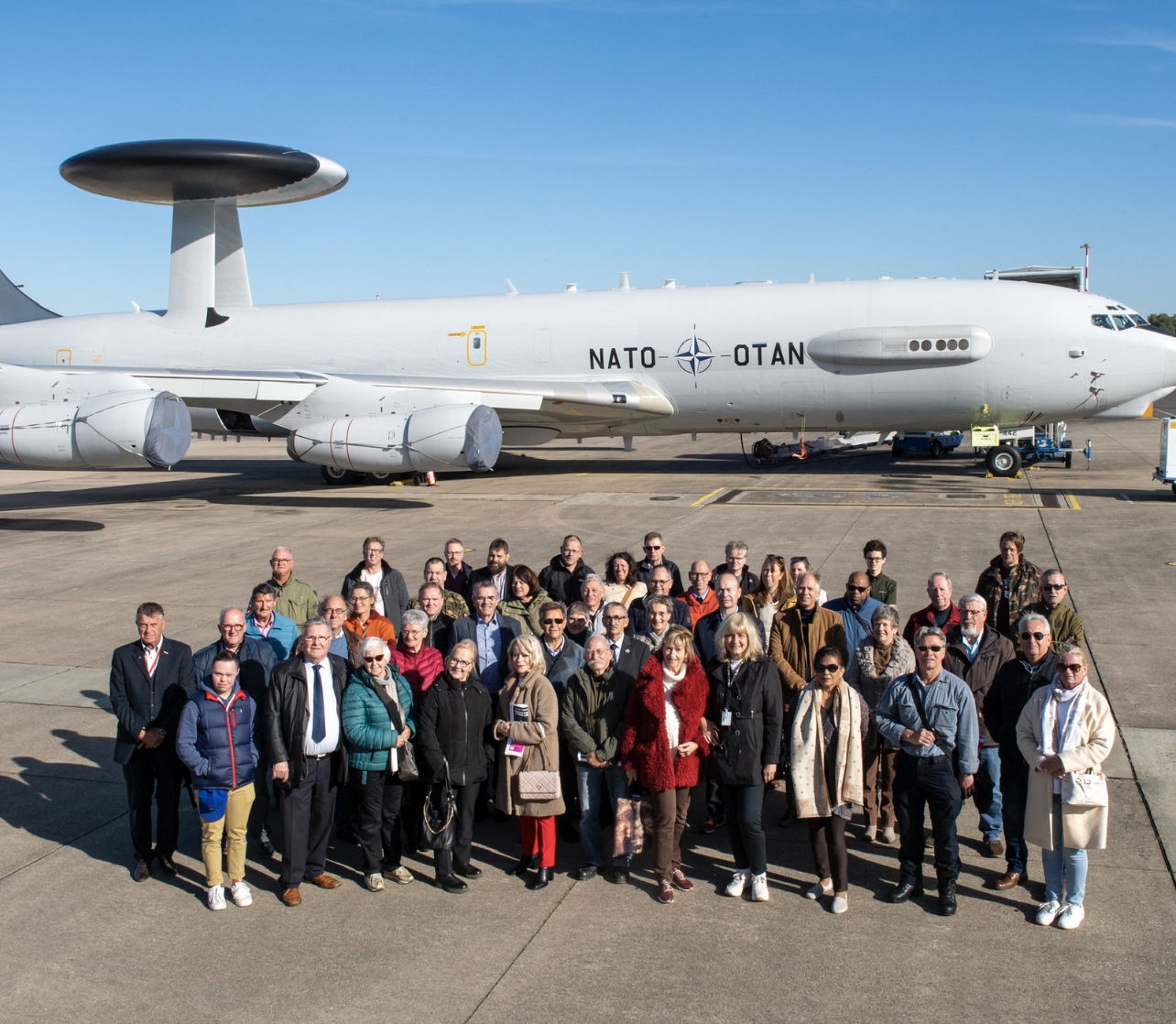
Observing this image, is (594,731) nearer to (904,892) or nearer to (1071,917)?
(904,892)

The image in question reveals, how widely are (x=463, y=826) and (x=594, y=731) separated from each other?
947mm

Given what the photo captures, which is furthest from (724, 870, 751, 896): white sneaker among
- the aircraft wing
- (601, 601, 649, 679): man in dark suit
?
the aircraft wing

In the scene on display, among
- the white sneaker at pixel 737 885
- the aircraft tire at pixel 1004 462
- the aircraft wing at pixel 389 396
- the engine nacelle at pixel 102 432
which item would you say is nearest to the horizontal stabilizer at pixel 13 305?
the aircraft wing at pixel 389 396

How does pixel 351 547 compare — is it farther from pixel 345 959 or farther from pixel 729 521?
pixel 345 959

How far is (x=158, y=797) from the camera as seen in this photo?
656 cm

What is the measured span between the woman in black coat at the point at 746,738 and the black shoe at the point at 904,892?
0.69 metres

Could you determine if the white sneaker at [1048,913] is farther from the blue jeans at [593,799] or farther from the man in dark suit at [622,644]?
the man in dark suit at [622,644]

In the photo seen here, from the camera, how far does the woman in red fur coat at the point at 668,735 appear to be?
619cm

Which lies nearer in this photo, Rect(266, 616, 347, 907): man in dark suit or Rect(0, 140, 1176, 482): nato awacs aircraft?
Rect(266, 616, 347, 907): man in dark suit

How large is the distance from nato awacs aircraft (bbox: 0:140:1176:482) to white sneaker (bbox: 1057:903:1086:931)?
16.9 m

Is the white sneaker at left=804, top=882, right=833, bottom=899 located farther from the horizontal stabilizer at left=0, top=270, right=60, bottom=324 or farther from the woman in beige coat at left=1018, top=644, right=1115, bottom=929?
the horizontal stabilizer at left=0, top=270, right=60, bottom=324

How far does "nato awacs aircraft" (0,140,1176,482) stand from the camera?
22.2 meters

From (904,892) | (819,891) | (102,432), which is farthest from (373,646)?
(102,432)

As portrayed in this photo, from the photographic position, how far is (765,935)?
225 inches
